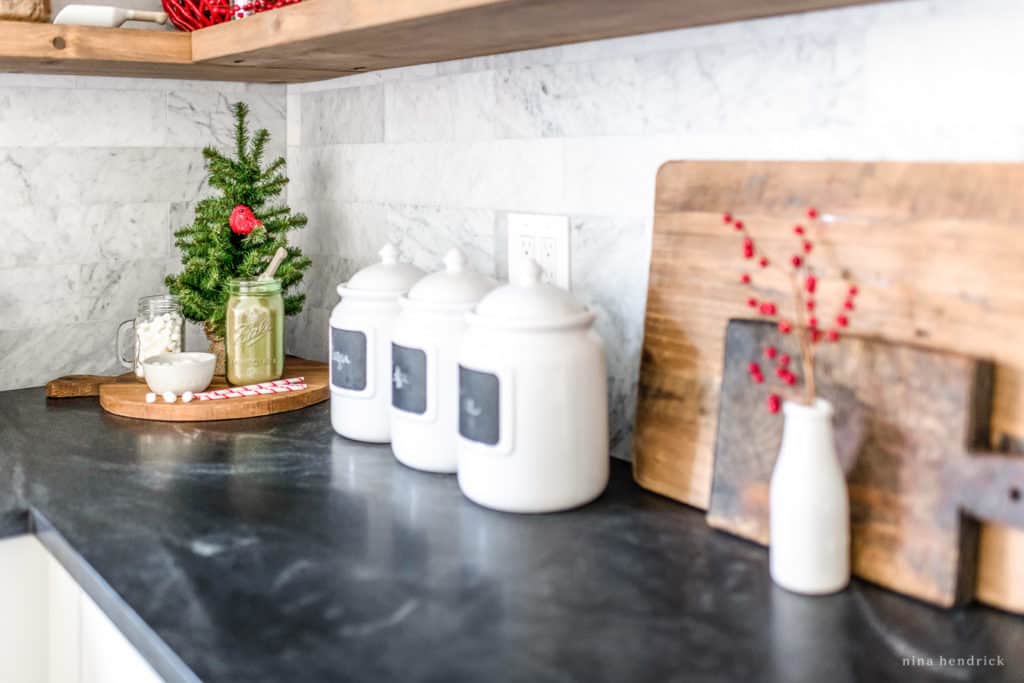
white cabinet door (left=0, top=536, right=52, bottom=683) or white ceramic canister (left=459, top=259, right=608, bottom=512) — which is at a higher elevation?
white ceramic canister (left=459, top=259, right=608, bottom=512)

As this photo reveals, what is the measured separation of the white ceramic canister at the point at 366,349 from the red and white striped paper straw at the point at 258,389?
0.81 ft

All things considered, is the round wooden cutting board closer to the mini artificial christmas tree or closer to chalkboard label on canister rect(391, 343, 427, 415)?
the mini artificial christmas tree

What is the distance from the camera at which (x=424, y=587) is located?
96 centimetres

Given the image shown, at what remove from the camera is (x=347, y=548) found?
1.07 meters

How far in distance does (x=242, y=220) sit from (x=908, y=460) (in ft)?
3.85

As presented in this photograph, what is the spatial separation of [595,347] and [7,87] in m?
1.19

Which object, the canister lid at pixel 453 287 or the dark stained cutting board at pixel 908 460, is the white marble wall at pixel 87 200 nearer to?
the canister lid at pixel 453 287

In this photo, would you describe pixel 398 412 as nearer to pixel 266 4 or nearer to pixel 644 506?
pixel 644 506

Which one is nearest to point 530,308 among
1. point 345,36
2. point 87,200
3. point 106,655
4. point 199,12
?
point 345,36

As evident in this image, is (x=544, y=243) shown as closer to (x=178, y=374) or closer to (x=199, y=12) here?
(x=178, y=374)

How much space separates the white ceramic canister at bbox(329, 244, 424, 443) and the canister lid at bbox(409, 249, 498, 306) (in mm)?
113

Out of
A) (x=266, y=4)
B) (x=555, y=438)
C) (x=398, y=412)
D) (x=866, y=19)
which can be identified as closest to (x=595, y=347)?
(x=555, y=438)

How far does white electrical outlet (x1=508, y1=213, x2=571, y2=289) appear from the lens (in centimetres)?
141

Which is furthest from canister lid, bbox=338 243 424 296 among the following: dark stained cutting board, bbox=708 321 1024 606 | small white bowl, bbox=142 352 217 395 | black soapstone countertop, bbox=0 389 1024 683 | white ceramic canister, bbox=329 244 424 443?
dark stained cutting board, bbox=708 321 1024 606
